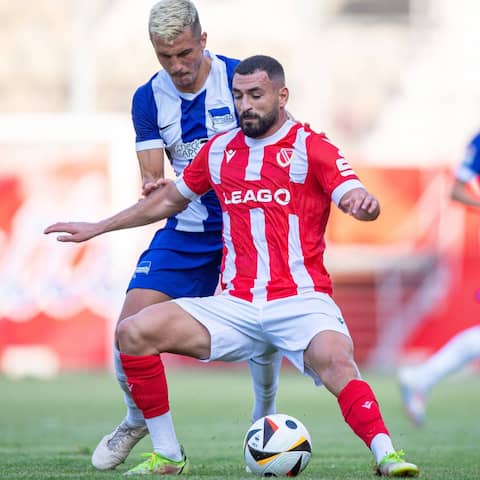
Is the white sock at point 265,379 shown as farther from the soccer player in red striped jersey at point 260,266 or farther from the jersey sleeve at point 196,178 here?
the jersey sleeve at point 196,178

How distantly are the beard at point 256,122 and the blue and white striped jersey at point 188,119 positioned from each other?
0.59 metres

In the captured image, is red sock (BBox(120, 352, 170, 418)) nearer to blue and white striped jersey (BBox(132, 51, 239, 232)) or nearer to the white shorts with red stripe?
the white shorts with red stripe

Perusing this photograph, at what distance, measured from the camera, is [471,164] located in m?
10.2

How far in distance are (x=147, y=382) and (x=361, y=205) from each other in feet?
4.32

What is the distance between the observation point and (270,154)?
19.2 feet

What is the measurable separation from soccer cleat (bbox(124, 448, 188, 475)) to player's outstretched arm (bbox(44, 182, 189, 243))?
1119mm

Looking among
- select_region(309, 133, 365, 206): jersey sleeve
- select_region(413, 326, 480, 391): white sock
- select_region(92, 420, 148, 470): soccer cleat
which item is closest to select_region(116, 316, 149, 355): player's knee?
select_region(92, 420, 148, 470): soccer cleat

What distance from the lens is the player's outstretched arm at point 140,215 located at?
6160 mm

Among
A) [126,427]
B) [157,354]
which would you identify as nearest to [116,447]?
[126,427]

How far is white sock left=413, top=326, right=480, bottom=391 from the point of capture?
988cm

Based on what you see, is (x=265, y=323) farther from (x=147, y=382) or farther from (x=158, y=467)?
(x=158, y=467)

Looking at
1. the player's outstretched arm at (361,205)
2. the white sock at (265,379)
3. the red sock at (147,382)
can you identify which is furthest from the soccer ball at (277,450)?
the player's outstretched arm at (361,205)

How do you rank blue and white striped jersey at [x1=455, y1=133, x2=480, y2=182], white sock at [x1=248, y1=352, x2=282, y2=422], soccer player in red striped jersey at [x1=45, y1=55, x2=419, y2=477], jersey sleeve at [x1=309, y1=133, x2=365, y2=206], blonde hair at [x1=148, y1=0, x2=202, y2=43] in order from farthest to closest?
blue and white striped jersey at [x1=455, y1=133, x2=480, y2=182] < white sock at [x1=248, y1=352, x2=282, y2=422] < blonde hair at [x1=148, y1=0, x2=202, y2=43] < soccer player in red striped jersey at [x1=45, y1=55, x2=419, y2=477] < jersey sleeve at [x1=309, y1=133, x2=365, y2=206]

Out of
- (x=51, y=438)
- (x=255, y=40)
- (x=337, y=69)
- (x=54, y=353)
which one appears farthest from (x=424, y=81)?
(x=51, y=438)
